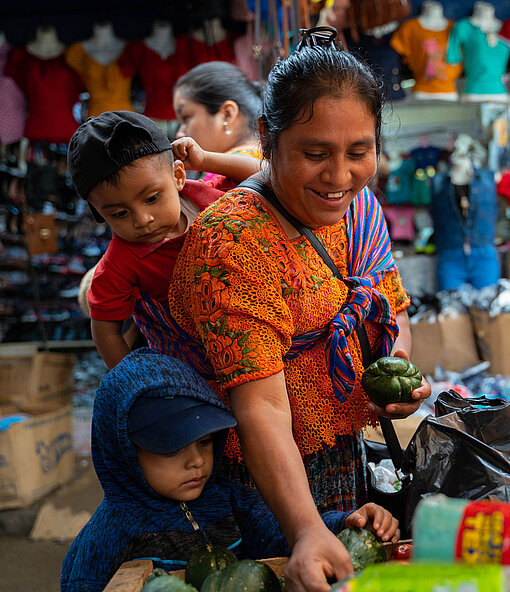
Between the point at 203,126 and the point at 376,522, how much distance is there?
1825mm

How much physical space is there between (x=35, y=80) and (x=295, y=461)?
5.86 metres

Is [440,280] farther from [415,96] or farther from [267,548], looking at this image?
[267,548]

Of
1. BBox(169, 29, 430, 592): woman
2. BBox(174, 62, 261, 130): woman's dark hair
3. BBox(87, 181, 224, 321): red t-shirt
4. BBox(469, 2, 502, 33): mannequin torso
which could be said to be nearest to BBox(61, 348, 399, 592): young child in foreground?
BBox(169, 29, 430, 592): woman

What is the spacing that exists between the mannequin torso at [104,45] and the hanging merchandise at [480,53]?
3.43m

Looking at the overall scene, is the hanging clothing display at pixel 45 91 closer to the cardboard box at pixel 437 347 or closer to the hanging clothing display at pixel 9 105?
the hanging clothing display at pixel 9 105

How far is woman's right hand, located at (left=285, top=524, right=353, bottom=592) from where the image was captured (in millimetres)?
1146

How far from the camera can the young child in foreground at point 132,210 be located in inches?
70.5

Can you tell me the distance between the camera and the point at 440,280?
6.89 metres

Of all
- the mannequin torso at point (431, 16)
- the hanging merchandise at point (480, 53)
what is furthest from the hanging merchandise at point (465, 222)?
the mannequin torso at point (431, 16)

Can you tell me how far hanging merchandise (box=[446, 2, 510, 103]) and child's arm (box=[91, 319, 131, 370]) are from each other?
5763 mm

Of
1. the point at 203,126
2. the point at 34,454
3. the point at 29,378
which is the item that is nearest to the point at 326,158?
the point at 203,126

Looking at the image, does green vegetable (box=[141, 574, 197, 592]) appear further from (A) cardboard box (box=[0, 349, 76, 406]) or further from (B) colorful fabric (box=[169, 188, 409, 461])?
(A) cardboard box (box=[0, 349, 76, 406])

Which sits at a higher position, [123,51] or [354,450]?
[123,51]

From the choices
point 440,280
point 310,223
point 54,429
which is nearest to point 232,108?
point 310,223
